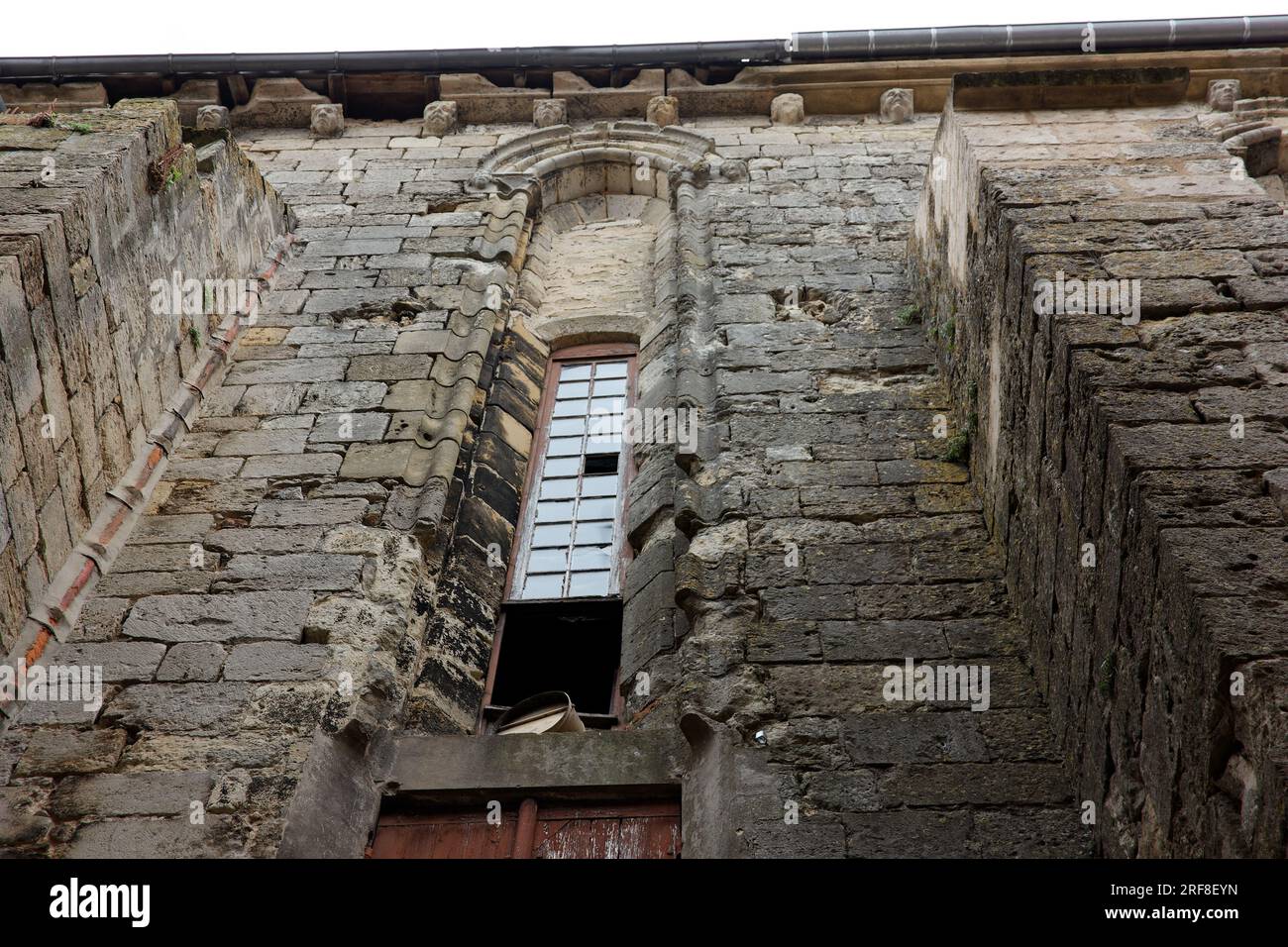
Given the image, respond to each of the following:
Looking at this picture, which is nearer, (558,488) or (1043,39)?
(558,488)

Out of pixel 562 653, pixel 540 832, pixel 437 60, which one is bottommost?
pixel 540 832

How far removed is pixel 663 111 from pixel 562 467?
4.62 m

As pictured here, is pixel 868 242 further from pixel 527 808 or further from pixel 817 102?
pixel 527 808

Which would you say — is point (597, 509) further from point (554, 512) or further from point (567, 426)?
point (567, 426)

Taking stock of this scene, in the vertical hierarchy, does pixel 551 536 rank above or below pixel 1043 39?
below

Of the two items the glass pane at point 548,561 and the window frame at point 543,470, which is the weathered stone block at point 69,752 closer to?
the window frame at point 543,470

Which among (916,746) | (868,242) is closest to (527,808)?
(916,746)

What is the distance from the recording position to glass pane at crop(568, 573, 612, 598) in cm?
644

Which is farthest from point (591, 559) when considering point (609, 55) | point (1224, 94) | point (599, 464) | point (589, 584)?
point (1224, 94)

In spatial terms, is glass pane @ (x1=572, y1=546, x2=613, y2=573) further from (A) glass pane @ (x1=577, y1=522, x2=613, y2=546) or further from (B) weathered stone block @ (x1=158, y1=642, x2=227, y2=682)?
(B) weathered stone block @ (x1=158, y1=642, x2=227, y2=682)

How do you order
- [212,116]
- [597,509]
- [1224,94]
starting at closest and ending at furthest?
[597,509] < [1224,94] < [212,116]

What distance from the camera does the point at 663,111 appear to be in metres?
11.0

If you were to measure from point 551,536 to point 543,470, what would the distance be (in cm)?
65

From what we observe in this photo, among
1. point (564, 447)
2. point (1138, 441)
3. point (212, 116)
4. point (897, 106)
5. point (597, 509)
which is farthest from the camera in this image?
point (212, 116)
